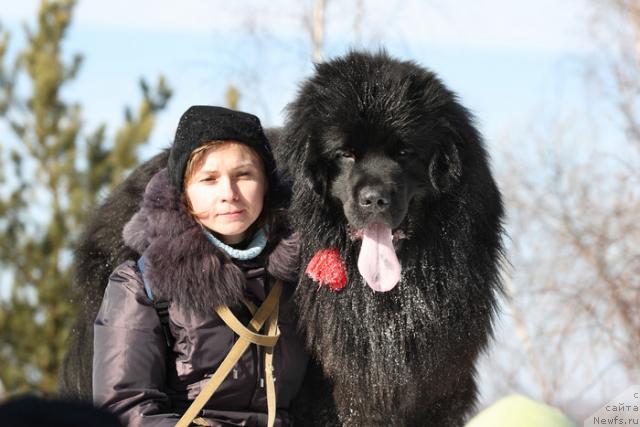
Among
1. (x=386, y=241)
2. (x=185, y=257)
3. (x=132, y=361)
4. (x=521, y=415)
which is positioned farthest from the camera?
(x=386, y=241)

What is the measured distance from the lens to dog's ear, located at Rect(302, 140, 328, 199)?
3.52 meters

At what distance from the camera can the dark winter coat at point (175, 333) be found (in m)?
3.21

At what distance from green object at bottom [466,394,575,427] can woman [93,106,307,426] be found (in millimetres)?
2043

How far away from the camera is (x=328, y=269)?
348 centimetres

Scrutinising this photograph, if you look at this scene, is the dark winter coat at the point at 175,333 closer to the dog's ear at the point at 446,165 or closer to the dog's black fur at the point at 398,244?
the dog's black fur at the point at 398,244

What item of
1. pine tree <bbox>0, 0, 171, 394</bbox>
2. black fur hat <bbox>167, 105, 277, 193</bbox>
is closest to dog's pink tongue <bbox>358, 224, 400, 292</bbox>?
black fur hat <bbox>167, 105, 277, 193</bbox>

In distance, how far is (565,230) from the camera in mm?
8781

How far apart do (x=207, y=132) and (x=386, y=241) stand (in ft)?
2.74

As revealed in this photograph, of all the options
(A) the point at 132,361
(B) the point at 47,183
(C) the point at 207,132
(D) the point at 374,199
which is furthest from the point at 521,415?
(B) the point at 47,183

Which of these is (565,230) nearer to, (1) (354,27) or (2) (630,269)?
(2) (630,269)

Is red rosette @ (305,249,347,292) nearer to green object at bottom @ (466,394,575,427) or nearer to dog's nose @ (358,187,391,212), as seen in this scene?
dog's nose @ (358,187,391,212)

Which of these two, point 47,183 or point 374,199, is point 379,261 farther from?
point 47,183

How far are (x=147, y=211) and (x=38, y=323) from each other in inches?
296

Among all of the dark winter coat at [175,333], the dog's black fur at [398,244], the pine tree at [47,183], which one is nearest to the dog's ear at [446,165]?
the dog's black fur at [398,244]
